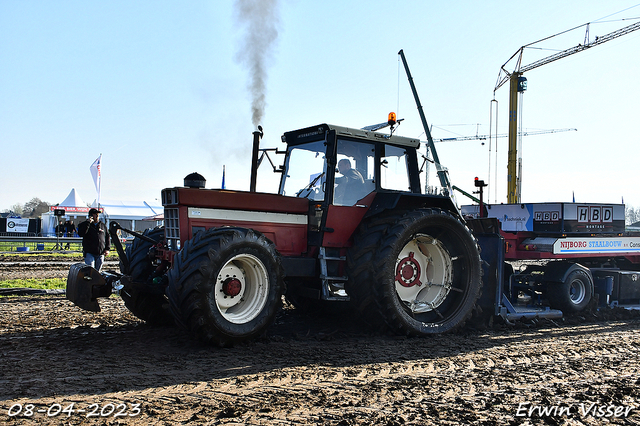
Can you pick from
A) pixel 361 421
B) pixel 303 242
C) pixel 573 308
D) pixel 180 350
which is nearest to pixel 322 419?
pixel 361 421

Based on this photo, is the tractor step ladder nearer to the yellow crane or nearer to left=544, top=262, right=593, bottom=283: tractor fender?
left=544, top=262, right=593, bottom=283: tractor fender

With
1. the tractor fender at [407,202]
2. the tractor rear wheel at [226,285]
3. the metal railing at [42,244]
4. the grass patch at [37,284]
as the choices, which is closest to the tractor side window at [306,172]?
the tractor fender at [407,202]

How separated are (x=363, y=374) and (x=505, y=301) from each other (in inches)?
143

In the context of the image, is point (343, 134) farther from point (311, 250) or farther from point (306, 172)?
point (311, 250)

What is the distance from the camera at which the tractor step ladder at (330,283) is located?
5839 mm

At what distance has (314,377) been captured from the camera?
4344 millimetres

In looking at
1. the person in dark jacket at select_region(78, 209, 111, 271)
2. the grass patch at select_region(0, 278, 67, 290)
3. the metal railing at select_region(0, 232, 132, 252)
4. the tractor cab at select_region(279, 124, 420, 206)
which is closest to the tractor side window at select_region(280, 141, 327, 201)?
the tractor cab at select_region(279, 124, 420, 206)

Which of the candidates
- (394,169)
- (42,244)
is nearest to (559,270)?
(394,169)

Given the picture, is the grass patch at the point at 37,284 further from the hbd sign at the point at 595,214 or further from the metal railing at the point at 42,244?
the metal railing at the point at 42,244

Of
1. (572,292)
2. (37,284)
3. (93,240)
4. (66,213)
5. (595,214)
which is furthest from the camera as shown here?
(66,213)

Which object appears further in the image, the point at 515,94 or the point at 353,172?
the point at 515,94

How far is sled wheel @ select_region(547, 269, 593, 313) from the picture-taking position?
8.00 metres

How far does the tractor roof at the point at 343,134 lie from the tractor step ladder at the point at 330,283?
145 cm

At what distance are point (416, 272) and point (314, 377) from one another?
2.72 m
